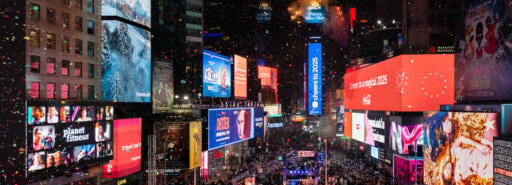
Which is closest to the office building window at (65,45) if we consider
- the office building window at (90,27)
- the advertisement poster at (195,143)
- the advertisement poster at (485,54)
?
the office building window at (90,27)

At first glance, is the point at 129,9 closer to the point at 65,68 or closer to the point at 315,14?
the point at 65,68

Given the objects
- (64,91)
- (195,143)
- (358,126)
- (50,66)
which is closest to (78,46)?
(50,66)

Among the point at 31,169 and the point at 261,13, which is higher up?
the point at 261,13

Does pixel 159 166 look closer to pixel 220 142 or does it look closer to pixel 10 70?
pixel 220 142

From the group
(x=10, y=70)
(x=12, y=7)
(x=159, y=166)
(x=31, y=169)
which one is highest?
(x=12, y=7)

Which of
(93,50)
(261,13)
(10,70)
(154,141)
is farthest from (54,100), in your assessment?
(261,13)

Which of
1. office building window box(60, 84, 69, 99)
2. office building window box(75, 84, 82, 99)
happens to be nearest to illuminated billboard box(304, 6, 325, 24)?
office building window box(75, 84, 82, 99)
